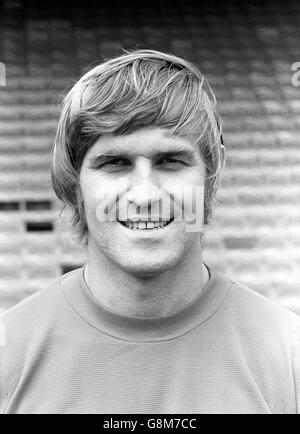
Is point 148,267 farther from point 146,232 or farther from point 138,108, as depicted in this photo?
point 138,108

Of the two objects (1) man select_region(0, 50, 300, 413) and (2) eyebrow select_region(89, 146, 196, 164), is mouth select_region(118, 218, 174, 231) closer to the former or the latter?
(1) man select_region(0, 50, 300, 413)

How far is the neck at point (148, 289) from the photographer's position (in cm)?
146

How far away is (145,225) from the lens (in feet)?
4.47

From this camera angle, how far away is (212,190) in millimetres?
1612

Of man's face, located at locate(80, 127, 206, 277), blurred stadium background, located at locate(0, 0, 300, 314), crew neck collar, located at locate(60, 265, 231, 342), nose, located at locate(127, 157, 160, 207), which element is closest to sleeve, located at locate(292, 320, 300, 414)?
crew neck collar, located at locate(60, 265, 231, 342)

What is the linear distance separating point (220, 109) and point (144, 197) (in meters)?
2.30

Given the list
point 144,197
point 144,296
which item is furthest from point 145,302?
point 144,197

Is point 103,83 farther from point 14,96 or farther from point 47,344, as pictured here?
point 14,96

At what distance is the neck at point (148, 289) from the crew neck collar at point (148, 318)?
0.06ft

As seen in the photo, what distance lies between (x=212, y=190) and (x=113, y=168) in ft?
1.01

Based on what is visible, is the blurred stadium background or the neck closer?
the neck

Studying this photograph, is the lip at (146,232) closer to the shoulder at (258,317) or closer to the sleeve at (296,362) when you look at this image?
the shoulder at (258,317)

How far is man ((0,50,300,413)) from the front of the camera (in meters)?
1.38
